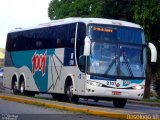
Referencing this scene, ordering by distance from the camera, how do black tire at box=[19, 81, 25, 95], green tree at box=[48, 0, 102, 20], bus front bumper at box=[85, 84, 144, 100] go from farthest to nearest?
1. green tree at box=[48, 0, 102, 20]
2. black tire at box=[19, 81, 25, 95]
3. bus front bumper at box=[85, 84, 144, 100]

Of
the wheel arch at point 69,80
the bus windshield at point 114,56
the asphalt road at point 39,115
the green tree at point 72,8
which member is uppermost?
the green tree at point 72,8

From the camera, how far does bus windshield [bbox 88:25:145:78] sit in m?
21.9

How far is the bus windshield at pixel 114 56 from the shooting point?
21.9 m

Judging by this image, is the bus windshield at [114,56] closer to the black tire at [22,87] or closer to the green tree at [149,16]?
the black tire at [22,87]

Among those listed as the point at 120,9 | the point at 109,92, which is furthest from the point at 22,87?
the point at 120,9

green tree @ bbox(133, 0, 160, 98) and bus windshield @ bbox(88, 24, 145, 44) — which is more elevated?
green tree @ bbox(133, 0, 160, 98)

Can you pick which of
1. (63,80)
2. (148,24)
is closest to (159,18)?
(148,24)

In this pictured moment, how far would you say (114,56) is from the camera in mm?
22031

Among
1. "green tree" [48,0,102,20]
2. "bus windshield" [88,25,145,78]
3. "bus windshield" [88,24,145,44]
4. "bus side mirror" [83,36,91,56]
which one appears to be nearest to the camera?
"bus side mirror" [83,36,91,56]

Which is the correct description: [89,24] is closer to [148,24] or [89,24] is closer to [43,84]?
[43,84]

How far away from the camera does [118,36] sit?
22.6 m

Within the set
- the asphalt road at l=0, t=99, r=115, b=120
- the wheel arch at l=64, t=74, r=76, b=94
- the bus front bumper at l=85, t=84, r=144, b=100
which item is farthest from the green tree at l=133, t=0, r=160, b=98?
the asphalt road at l=0, t=99, r=115, b=120

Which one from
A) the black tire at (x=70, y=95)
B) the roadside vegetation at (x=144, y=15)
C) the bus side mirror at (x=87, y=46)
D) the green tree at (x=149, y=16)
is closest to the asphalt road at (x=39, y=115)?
the bus side mirror at (x=87, y=46)

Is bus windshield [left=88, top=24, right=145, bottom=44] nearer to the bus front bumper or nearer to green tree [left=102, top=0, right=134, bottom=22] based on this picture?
the bus front bumper
